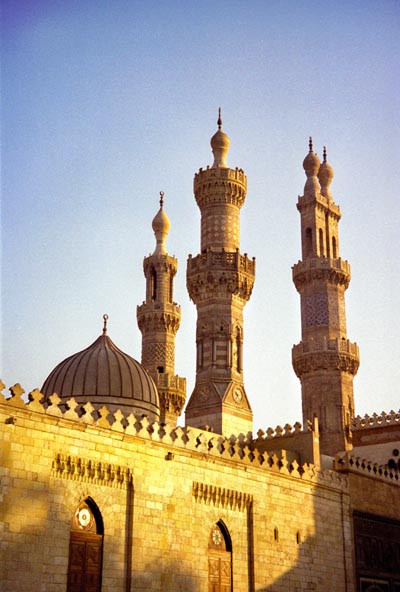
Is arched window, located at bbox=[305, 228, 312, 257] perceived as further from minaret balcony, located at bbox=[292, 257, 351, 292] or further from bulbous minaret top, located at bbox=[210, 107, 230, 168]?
bulbous minaret top, located at bbox=[210, 107, 230, 168]

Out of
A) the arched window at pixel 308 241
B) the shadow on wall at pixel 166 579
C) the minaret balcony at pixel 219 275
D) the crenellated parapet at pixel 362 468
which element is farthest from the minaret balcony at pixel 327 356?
the shadow on wall at pixel 166 579

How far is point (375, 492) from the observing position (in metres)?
21.3

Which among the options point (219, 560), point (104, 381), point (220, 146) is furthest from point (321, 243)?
point (219, 560)

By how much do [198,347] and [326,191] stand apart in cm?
1171

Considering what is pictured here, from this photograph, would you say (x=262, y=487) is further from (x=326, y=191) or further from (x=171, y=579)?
(x=326, y=191)

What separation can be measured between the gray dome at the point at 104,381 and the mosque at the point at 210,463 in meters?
0.04

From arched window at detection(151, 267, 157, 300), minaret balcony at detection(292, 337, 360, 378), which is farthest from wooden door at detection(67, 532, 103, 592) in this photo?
arched window at detection(151, 267, 157, 300)

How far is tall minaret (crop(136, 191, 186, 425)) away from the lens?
1220 inches

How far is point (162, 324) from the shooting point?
32.5 metres

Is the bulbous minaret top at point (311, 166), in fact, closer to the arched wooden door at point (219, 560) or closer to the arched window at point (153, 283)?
the arched window at point (153, 283)

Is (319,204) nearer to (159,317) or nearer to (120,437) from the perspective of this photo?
(159,317)

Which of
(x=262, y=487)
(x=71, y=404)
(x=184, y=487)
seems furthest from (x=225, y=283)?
(x=71, y=404)

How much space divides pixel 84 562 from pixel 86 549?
0.22 metres

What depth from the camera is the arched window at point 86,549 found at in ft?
43.9
